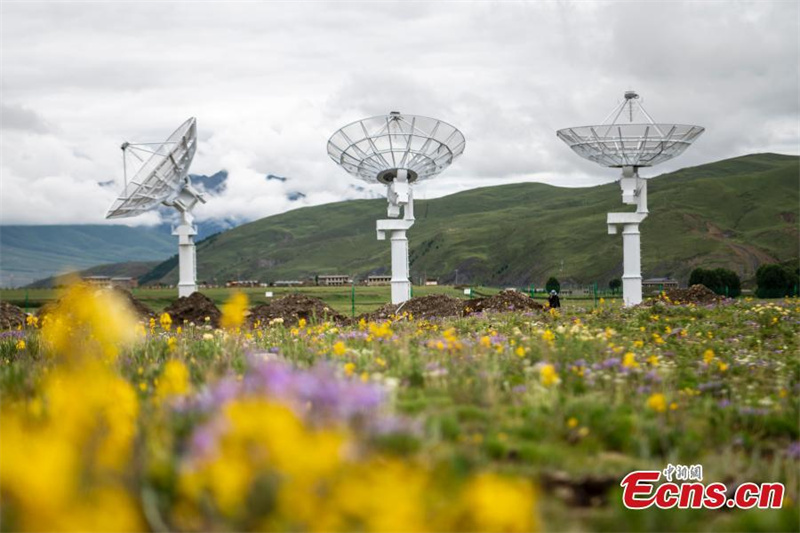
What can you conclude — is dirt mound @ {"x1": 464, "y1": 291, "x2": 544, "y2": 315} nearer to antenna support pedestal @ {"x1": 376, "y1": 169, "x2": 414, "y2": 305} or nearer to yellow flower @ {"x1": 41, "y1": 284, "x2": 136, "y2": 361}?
antenna support pedestal @ {"x1": 376, "y1": 169, "x2": 414, "y2": 305}

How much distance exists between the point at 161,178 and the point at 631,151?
25.4 meters

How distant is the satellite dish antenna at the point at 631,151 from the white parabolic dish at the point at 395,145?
6.44 m

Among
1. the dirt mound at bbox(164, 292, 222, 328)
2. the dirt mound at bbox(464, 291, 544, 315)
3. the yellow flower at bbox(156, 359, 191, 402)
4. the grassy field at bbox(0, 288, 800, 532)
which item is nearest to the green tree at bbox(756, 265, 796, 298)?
the dirt mound at bbox(464, 291, 544, 315)

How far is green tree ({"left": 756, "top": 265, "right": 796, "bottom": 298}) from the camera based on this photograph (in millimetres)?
71062

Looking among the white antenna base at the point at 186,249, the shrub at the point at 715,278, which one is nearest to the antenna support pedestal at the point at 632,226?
the white antenna base at the point at 186,249

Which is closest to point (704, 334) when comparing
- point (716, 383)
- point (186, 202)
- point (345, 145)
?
point (716, 383)

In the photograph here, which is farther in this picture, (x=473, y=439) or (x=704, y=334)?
(x=704, y=334)

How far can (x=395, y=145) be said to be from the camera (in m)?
38.9

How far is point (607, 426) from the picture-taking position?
7621mm

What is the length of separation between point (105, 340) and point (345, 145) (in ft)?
103

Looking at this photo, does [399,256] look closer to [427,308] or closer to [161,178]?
[427,308]

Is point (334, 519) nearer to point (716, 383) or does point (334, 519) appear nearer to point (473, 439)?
point (473, 439)

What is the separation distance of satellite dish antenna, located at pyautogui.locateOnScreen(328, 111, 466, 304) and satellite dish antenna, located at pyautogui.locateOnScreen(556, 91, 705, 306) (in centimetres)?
665

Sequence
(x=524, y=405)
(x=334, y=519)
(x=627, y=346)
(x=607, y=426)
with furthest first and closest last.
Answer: (x=627, y=346) → (x=524, y=405) → (x=607, y=426) → (x=334, y=519)
